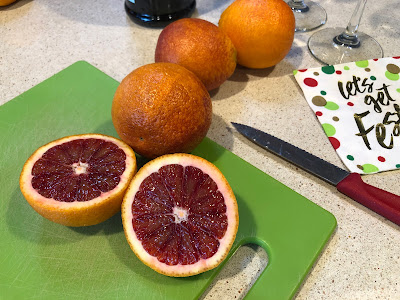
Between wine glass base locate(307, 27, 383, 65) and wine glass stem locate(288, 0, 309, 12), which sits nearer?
wine glass base locate(307, 27, 383, 65)

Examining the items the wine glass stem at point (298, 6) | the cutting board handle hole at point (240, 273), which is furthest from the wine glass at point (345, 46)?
the cutting board handle hole at point (240, 273)

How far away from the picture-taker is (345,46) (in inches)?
45.4

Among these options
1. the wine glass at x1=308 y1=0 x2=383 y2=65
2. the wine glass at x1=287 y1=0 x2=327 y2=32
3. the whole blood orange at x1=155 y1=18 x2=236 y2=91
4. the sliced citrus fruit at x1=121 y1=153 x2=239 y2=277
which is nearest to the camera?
the sliced citrus fruit at x1=121 y1=153 x2=239 y2=277

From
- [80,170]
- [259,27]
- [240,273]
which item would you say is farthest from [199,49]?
[240,273]

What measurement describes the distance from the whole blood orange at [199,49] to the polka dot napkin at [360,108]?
244 mm

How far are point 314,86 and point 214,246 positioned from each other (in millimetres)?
567

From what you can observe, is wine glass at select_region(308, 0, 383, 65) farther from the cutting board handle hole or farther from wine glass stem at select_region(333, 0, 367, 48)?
the cutting board handle hole

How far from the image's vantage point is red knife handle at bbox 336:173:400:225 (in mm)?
748

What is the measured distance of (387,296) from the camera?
68 cm

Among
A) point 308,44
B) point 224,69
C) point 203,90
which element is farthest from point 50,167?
point 308,44

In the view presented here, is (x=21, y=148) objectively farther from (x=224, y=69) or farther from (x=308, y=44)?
(x=308, y=44)

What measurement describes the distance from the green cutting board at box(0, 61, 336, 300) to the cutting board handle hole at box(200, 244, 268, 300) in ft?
0.08

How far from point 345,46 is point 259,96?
1.15 feet

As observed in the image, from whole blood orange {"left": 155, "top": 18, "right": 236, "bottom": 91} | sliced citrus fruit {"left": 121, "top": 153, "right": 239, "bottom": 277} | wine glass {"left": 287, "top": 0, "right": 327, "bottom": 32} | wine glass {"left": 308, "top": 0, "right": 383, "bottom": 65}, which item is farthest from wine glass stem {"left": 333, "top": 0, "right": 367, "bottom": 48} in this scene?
sliced citrus fruit {"left": 121, "top": 153, "right": 239, "bottom": 277}
